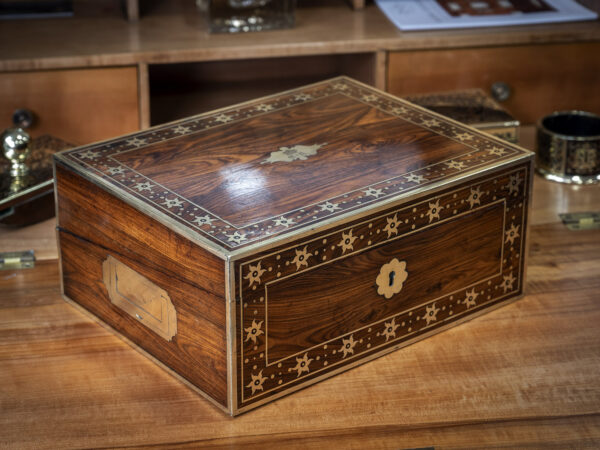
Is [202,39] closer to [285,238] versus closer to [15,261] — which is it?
[15,261]

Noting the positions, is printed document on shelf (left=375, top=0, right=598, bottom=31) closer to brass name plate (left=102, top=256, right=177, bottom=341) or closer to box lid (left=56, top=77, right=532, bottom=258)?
box lid (left=56, top=77, right=532, bottom=258)

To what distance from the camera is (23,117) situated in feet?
5.89

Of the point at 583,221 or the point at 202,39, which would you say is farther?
the point at 202,39

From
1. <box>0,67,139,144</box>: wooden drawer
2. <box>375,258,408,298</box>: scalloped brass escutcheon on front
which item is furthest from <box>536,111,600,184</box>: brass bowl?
<box>0,67,139,144</box>: wooden drawer

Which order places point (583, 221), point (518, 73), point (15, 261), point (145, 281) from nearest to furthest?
point (145, 281)
point (15, 261)
point (583, 221)
point (518, 73)

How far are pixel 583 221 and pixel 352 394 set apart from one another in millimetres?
562

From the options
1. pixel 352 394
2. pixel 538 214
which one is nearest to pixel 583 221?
pixel 538 214

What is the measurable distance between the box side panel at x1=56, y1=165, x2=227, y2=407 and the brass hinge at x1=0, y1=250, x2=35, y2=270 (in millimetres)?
98

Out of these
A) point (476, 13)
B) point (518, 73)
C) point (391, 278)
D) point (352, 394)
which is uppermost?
point (476, 13)

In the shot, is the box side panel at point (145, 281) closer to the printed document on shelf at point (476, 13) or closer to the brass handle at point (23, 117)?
the brass handle at point (23, 117)

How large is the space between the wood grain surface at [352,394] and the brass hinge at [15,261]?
2.5 inches

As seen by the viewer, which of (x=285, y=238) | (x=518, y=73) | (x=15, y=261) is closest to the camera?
(x=285, y=238)

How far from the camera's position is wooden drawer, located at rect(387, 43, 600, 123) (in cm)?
188

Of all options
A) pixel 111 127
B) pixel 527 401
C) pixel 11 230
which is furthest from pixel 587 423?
pixel 111 127
